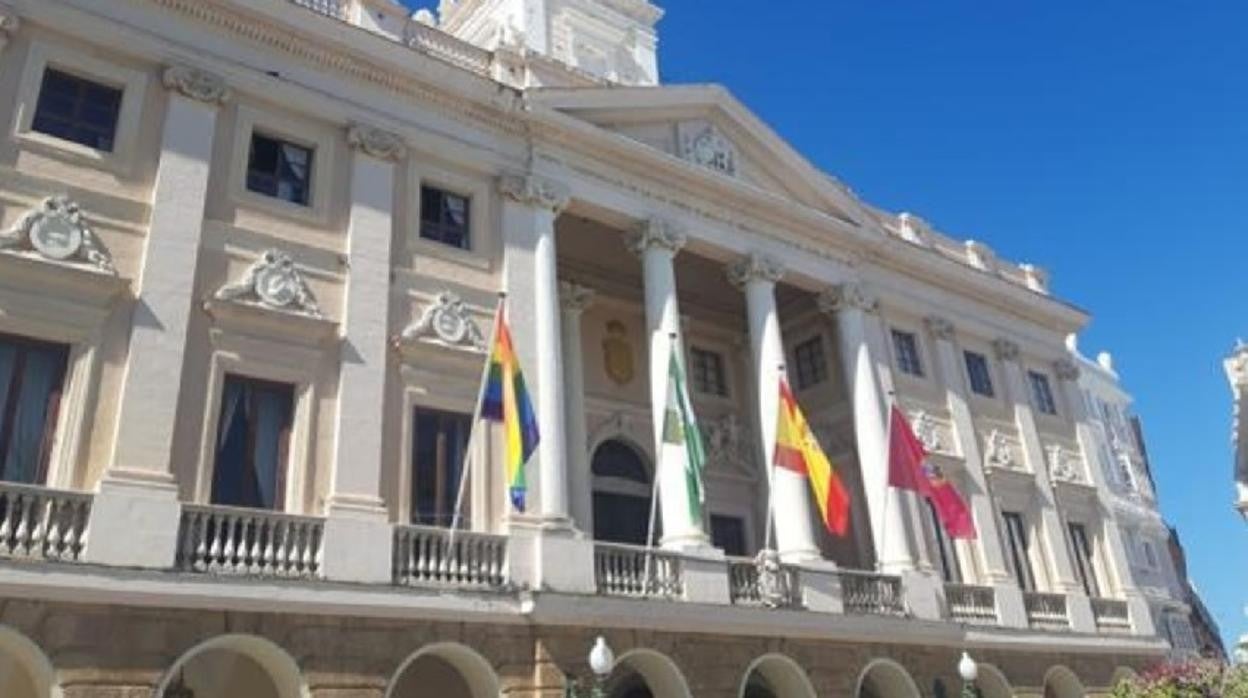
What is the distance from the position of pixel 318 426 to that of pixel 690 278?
1194 centimetres

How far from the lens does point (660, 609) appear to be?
16750 millimetres

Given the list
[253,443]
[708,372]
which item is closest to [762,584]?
[708,372]

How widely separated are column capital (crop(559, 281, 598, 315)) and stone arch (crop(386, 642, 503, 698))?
27.4 ft

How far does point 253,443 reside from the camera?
14867mm

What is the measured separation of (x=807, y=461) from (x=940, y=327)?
985 centimetres

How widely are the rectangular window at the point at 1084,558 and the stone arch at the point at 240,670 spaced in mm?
20714

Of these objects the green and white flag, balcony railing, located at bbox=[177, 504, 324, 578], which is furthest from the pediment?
balcony railing, located at bbox=[177, 504, 324, 578]

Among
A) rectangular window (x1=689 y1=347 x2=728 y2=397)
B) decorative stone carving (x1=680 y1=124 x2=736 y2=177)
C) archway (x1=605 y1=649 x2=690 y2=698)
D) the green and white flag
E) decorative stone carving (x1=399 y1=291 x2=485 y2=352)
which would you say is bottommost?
archway (x1=605 y1=649 x2=690 y2=698)

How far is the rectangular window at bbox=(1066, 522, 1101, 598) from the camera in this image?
26953 mm

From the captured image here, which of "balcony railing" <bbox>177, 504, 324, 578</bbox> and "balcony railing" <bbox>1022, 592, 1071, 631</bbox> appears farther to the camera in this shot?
"balcony railing" <bbox>1022, 592, 1071, 631</bbox>

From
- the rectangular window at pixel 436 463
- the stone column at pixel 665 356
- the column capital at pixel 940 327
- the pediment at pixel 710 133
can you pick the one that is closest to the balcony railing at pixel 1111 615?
the column capital at pixel 940 327

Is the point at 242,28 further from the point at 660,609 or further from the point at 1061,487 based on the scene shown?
the point at 1061,487

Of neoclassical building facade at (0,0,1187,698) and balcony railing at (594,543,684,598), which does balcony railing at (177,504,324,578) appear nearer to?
neoclassical building facade at (0,0,1187,698)

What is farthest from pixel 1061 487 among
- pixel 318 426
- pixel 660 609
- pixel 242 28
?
pixel 242 28
